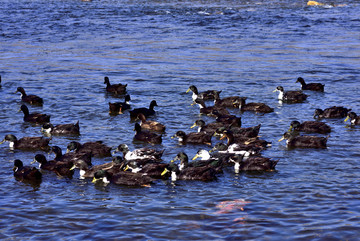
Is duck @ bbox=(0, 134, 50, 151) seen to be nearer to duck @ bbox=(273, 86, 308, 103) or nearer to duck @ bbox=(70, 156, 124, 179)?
duck @ bbox=(70, 156, 124, 179)

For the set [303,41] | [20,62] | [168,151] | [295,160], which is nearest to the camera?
[295,160]

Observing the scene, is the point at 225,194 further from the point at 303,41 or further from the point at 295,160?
the point at 303,41

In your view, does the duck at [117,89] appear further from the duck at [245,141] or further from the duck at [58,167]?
the duck at [58,167]

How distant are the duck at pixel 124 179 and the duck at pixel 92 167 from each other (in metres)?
0.48

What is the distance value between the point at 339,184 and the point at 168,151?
604 centimetres

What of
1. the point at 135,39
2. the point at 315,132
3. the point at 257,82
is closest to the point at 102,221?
the point at 315,132

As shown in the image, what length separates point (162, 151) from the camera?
1838cm

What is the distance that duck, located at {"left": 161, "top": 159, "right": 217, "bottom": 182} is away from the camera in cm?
1634

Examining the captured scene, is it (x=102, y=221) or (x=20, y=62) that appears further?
(x=20, y=62)

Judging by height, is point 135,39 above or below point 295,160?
above

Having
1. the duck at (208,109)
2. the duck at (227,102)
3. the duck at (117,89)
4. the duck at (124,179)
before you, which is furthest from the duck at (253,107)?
the duck at (124,179)

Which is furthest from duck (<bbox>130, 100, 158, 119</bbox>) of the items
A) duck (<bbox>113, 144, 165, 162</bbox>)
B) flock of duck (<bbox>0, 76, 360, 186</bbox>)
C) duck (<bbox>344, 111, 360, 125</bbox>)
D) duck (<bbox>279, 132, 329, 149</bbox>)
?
duck (<bbox>344, 111, 360, 125</bbox>)

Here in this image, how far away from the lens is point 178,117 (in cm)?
2395

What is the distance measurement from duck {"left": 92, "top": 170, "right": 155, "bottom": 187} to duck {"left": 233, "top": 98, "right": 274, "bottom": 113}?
30.3ft
